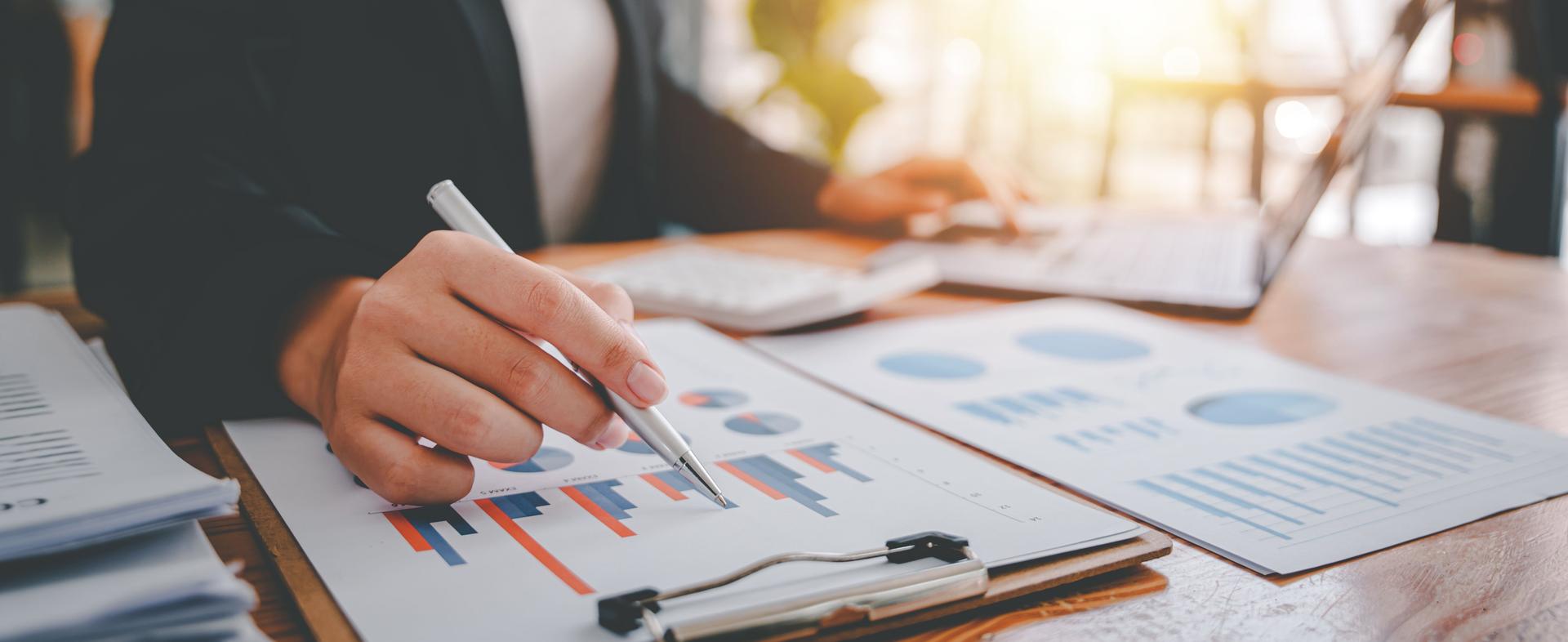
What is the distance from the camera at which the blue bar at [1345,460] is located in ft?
1.70

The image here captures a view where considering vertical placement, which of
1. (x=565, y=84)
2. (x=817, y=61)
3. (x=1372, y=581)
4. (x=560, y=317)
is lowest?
(x=1372, y=581)

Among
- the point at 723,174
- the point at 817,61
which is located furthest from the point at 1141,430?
the point at 817,61

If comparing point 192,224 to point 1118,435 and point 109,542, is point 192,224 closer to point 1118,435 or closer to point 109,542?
point 109,542

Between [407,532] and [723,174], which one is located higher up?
[723,174]

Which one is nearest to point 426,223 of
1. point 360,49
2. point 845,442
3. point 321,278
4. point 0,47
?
point 321,278

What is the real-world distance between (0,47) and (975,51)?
10.3 ft

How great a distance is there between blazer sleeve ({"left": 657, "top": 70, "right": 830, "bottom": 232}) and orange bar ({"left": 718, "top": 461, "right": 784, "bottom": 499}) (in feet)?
2.78

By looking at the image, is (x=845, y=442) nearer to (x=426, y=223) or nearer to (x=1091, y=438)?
(x=1091, y=438)

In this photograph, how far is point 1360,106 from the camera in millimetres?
816

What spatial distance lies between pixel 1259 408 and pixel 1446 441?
98 mm

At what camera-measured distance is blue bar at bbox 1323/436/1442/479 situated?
1.73 feet

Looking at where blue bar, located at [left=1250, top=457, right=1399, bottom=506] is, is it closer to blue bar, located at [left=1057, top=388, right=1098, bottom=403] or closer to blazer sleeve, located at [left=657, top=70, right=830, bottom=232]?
blue bar, located at [left=1057, top=388, right=1098, bottom=403]

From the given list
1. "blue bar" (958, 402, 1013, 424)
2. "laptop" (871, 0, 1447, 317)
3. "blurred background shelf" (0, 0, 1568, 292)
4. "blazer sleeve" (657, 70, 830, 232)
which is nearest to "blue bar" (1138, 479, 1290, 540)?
"blue bar" (958, 402, 1013, 424)

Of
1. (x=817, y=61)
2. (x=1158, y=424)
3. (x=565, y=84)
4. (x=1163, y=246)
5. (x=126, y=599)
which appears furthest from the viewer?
(x=817, y=61)
